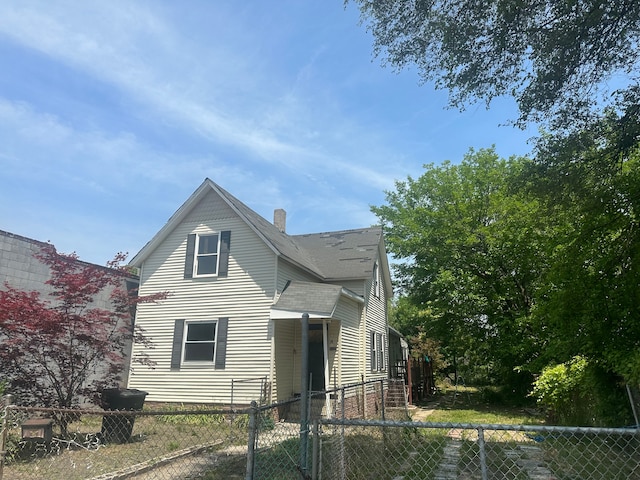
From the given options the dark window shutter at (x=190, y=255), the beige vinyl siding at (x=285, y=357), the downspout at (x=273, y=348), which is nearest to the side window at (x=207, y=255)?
the dark window shutter at (x=190, y=255)

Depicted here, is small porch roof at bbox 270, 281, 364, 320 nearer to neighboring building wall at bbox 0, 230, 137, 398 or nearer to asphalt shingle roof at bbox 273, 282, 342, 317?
asphalt shingle roof at bbox 273, 282, 342, 317

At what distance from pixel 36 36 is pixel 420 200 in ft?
71.2

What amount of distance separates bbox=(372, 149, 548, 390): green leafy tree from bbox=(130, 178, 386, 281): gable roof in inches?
120

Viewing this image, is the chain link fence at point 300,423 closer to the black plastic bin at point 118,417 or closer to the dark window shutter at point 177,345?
the black plastic bin at point 118,417

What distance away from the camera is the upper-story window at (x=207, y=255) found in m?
14.0

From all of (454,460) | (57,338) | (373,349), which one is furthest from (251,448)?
(373,349)

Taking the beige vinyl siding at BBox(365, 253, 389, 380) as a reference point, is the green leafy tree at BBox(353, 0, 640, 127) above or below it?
above

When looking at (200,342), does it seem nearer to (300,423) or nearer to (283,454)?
(283,454)

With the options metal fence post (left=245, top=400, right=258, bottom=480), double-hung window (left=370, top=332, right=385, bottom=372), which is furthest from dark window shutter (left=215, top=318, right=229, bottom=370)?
metal fence post (left=245, top=400, right=258, bottom=480)

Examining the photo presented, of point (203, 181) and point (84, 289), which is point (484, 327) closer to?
point (203, 181)

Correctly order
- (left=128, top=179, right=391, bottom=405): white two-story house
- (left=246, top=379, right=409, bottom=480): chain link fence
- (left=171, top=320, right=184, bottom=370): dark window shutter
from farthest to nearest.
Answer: (left=171, top=320, right=184, bottom=370): dark window shutter → (left=128, top=179, right=391, bottom=405): white two-story house → (left=246, top=379, right=409, bottom=480): chain link fence

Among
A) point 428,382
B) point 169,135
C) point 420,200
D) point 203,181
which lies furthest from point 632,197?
point 420,200

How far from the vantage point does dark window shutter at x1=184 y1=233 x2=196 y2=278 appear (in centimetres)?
1407

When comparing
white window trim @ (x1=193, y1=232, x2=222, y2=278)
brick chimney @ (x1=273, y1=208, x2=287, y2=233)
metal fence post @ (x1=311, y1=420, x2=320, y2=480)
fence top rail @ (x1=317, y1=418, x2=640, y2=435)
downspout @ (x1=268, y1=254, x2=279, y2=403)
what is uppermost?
brick chimney @ (x1=273, y1=208, x2=287, y2=233)
